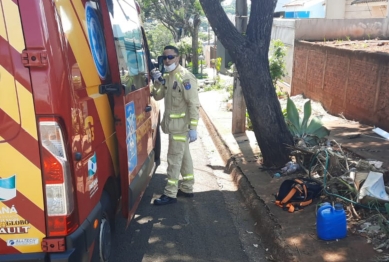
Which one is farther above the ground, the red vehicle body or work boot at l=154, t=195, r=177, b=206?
the red vehicle body

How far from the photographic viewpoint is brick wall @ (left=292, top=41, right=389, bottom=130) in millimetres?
7934

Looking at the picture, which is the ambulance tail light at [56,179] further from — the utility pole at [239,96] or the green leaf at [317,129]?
the utility pole at [239,96]

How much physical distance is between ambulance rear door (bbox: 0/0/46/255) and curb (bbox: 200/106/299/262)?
2.29m

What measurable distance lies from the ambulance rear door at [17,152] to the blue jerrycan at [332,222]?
A: 2.46m

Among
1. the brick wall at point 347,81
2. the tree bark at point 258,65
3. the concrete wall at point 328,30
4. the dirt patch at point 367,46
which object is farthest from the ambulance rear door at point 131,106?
the concrete wall at point 328,30

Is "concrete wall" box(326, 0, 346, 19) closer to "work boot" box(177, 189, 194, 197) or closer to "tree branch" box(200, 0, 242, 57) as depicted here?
"tree branch" box(200, 0, 242, 57)

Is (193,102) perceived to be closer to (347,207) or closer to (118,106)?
(118,106)

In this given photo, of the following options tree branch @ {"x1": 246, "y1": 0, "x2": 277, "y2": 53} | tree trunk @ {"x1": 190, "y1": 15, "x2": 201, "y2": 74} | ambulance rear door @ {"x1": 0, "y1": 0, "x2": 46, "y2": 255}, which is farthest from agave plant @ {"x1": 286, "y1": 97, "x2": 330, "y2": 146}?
tree trunk @ {"x1": 190, "y1": 15, "x2": 201, "y2": 74}

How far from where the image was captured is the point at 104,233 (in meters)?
3.41

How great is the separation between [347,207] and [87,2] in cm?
323

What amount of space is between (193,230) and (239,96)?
14.7ft

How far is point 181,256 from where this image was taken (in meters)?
4.14

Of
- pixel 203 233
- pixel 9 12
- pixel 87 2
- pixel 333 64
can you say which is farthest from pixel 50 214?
pixel 333 64

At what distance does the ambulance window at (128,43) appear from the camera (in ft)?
13.0
